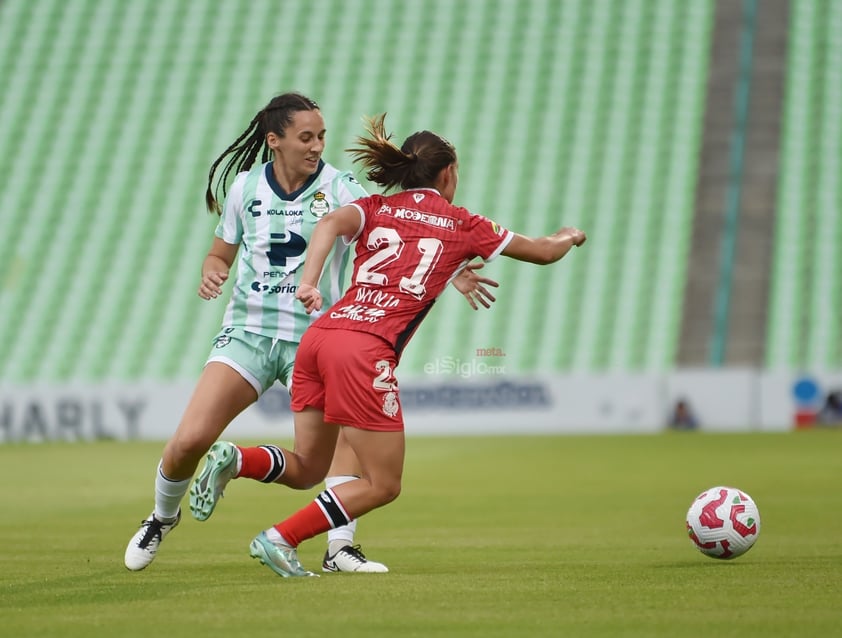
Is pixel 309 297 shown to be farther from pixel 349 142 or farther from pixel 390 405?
pixel 349 142

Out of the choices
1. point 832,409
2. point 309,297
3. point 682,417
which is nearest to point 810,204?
point 832,409

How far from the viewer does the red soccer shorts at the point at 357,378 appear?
19.8 ft

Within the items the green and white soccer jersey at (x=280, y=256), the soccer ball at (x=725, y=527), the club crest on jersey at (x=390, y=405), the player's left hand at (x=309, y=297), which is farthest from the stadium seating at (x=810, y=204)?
the player's left hand at (x=309, y=297)

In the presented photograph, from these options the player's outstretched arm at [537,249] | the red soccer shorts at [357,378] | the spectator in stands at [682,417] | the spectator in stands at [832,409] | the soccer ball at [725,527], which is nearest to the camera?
the red soccer shorts at [357,378]

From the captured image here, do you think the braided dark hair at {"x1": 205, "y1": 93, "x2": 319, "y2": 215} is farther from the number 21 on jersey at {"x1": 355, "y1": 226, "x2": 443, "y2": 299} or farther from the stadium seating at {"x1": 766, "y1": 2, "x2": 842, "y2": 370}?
the stadium seating at {"x1": 766, "y1": 2, "x2": 842, "y2": 370}

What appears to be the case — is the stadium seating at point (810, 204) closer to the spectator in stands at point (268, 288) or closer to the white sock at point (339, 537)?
the spectator in stands at point (268, 288)

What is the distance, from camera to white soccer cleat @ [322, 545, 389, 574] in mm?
6484

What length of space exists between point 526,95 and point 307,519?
2193 centimetres

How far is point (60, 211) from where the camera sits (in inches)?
1046

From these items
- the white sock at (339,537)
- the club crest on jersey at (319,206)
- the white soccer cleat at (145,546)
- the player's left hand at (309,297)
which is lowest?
the white soccer cleat at (145,546)

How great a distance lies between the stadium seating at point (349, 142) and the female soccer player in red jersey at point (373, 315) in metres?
15.8

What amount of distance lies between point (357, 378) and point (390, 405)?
0.62 ft

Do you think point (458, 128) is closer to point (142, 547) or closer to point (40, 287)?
point (40, 287)

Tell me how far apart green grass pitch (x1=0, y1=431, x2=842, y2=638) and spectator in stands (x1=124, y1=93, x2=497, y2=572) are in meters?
0.38
